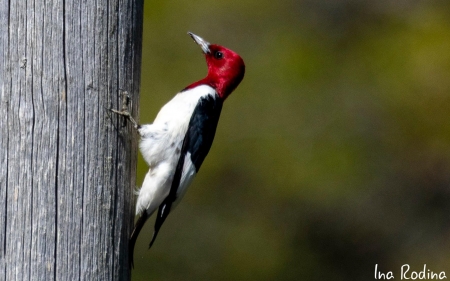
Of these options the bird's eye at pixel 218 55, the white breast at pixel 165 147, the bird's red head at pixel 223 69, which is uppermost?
the bird's eye at pixel 218 55

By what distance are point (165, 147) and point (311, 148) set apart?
5.98 meters

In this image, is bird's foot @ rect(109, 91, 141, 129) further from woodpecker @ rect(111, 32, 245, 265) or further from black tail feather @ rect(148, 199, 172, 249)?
black tail feather @ rect(148, 199, 172, 249)

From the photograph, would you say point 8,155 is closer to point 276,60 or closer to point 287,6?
point 276,60

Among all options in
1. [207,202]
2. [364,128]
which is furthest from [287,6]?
[207,202]

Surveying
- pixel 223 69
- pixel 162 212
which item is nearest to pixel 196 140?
pixel 162 212

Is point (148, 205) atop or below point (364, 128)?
below

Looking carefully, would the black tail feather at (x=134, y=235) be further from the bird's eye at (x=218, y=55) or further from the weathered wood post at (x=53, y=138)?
the bird's eye at (x=218, y=55)

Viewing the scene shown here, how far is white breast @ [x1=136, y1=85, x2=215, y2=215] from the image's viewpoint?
424cm

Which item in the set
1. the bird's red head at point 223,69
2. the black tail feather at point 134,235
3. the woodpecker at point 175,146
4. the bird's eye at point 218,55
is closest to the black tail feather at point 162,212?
the woodpecker at point 175,146

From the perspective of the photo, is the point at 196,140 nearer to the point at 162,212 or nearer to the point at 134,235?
the point at 162,212

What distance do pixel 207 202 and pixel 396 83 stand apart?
3313 mm

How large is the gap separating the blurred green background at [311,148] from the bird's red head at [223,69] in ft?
13.3

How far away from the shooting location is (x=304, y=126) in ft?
34.2

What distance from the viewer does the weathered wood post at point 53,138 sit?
3273mm
